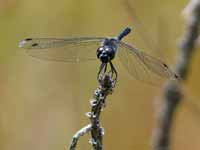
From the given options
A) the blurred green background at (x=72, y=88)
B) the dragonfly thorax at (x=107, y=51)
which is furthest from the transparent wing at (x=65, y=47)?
the blurred green background at (x=72, y=88)

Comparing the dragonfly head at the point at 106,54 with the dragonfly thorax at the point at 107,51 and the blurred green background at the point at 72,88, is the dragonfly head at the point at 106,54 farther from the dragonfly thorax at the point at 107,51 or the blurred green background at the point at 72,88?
the blurred green background at the point at 72,88

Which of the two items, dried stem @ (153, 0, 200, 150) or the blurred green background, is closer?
dried stem @ (153, 0, 200, 150)

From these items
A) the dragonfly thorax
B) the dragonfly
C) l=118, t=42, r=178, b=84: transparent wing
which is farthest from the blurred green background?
the dragonfly thorax

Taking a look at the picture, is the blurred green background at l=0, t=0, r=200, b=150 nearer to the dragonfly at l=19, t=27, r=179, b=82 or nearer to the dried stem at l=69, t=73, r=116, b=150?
the dragonfly at l=19, t=27, r=179, b=82

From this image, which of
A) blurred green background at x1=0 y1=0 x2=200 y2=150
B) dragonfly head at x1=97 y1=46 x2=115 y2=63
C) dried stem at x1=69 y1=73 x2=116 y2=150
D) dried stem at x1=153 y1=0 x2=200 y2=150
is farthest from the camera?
blurred green background at x1=0 y1=0 x2=200 y2=150

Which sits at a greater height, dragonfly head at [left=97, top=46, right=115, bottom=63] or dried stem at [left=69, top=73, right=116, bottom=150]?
dragonfly head at [left=97, top=46, right=115, bottom=63]

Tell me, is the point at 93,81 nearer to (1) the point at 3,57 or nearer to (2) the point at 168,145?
(1) the point at 3,57

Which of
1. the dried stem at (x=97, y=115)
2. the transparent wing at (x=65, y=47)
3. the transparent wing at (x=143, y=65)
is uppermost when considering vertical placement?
the transparent wing at (x=65, y=47)
